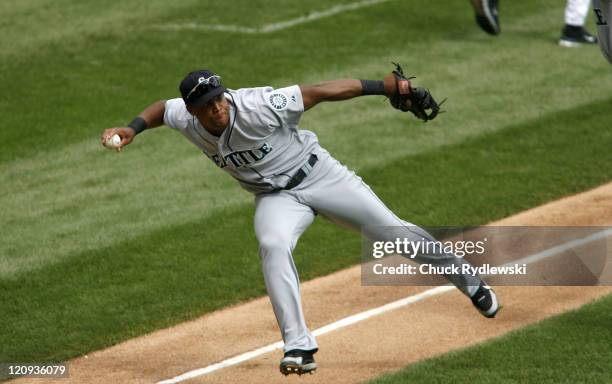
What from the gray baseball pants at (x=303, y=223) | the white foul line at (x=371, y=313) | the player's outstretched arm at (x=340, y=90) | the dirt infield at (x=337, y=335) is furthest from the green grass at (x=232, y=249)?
the player's outstretched arm at (x=340, y=90)

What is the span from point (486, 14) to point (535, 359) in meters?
7.70

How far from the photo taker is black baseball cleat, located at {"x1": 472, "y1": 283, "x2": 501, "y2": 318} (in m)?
7.29

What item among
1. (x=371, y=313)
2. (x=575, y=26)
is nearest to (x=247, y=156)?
(x=371, y=313)

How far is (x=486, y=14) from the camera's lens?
13906 millimetres

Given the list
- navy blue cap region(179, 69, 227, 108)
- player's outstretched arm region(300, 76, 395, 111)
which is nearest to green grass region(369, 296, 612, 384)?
player's outstretched arm region(300, 76, 395, 111)

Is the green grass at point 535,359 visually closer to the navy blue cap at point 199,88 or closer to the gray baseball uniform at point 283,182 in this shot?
the gray baseball uniform at point 283,182

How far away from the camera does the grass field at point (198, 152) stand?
902 cm

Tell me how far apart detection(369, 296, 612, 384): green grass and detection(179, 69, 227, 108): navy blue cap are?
210cm

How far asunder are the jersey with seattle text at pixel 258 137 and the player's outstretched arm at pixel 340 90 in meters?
0.06

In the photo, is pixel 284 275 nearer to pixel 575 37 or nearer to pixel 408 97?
pixel 408 97

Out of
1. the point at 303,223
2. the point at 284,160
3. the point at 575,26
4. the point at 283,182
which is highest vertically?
the point at 284,160

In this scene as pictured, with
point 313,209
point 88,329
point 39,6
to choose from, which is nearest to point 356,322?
point 313,209

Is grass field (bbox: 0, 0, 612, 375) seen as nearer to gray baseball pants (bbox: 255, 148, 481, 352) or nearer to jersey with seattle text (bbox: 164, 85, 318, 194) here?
gray baseball pants (bbox: 255, 148, 481, 352)

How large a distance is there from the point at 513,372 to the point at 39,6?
1189 centimetres
